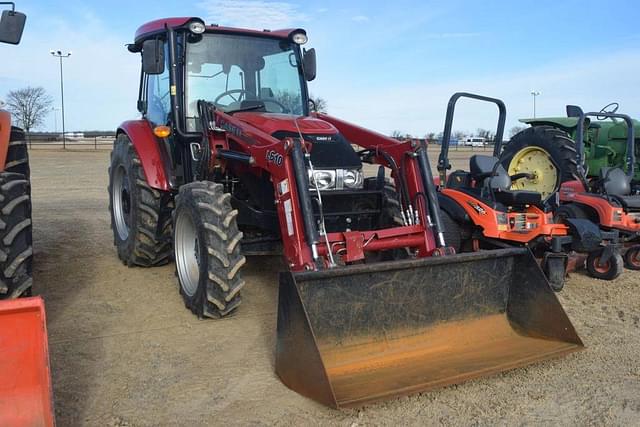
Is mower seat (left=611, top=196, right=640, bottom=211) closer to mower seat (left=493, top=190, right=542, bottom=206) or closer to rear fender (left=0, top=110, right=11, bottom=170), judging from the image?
mower seat (left=493, top=190, right=542, bottom=206)

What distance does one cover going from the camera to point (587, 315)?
5.27m

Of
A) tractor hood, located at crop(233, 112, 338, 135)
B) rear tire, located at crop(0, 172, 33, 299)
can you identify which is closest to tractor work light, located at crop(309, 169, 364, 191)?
tractor hood, located at crop(233, 112, 338, 135)

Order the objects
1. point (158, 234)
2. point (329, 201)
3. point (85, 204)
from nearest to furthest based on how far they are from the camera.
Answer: point (329, 201) < point (158, 234) < point (85, 204)

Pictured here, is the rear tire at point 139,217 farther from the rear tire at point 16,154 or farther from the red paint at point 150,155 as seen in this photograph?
the rear tire at point 16,154

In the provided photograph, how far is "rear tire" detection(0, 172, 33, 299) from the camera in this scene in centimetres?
399

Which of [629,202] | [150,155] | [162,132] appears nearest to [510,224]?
[629,202]

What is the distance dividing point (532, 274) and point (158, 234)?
3579mm

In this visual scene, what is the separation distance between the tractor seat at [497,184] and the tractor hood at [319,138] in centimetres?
205

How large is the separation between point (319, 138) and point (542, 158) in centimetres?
414

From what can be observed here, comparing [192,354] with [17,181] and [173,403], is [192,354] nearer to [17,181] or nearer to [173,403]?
[173,403]

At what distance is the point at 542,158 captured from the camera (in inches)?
320

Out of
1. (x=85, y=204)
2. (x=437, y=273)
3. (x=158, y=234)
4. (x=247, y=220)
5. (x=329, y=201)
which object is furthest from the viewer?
(x=85, y=204)

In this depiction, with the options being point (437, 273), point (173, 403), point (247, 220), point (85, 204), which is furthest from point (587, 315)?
point (85, 204)

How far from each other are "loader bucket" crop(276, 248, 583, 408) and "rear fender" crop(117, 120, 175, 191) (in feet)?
8.54
